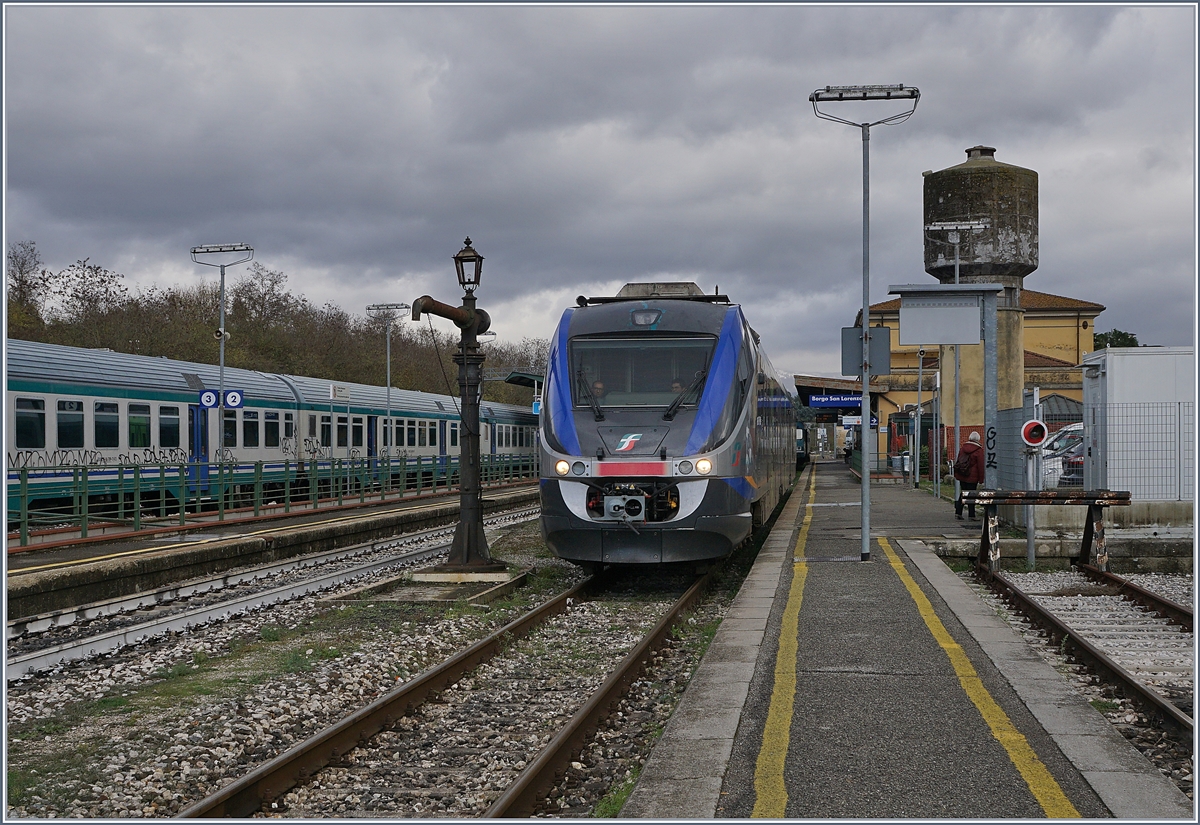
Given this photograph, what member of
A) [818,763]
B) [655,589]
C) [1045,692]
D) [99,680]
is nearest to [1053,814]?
[818,763]

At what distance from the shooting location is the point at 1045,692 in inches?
267

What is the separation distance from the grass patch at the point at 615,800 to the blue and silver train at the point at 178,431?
11.7m

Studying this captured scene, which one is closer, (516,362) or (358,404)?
(358,404)

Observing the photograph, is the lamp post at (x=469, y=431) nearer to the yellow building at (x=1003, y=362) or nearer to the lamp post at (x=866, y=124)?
the lamp post at (x=866, y=124)

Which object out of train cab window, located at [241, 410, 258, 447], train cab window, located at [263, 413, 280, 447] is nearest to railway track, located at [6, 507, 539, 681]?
train cab window, located at [241, 410, 258, 447]

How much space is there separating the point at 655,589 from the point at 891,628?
4044mm

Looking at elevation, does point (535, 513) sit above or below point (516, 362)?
below

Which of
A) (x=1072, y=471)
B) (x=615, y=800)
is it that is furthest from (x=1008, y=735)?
(x=1072, y=471)

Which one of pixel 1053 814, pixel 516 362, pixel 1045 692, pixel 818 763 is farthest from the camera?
pixel 516 362

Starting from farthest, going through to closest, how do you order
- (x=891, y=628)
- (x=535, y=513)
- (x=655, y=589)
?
(x=535, y=513) → (x=655, y=589) → (x=891, y=628)

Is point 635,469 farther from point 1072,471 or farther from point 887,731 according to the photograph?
point 1072,471

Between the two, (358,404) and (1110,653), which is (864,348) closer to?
(1110,653)

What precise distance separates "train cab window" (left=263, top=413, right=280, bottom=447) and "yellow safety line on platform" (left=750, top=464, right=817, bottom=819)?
1950cm

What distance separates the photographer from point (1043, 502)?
12930 mm
